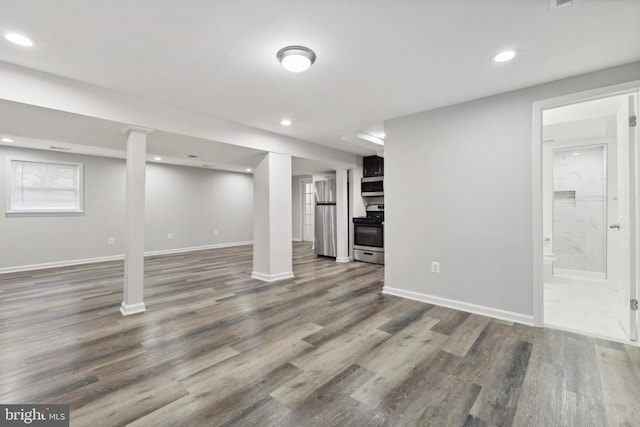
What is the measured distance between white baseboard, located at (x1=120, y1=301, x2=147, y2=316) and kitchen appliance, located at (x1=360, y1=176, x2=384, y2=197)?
4580 millimetres

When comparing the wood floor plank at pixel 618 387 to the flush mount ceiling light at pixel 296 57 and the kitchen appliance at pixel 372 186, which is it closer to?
the flush mount ceiling light at pixel 296 57

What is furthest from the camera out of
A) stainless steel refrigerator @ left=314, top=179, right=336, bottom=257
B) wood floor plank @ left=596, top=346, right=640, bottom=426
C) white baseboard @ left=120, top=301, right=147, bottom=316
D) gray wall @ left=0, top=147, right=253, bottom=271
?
stainless steel refrigerator @ left=314, top=179, right=336, bottom=257

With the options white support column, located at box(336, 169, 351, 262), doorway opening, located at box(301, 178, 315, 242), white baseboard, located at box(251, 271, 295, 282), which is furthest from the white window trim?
doorway opening, located at box(301, 178, 315, 242)

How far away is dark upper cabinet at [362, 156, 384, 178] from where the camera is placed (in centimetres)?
595

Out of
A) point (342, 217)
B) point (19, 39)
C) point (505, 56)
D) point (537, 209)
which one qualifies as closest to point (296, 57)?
point (505, 56)

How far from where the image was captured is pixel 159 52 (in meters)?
2.10

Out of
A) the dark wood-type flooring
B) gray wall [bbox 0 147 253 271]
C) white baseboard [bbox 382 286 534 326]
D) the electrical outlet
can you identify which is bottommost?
the dark wood-type flooring

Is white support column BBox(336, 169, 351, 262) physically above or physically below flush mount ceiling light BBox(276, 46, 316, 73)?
below

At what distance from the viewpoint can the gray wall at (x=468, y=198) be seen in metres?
2.71

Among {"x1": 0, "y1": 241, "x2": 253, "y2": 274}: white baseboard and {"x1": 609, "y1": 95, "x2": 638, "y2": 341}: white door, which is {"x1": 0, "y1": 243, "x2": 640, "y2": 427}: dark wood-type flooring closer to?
{"x1": 609, "y1": 95, "x2": 638, "y2": 341}: white door

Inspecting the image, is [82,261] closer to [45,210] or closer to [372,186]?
[45,210]

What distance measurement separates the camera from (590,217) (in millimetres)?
4539

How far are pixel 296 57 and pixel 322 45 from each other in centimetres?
21

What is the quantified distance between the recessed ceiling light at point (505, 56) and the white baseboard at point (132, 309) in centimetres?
419
